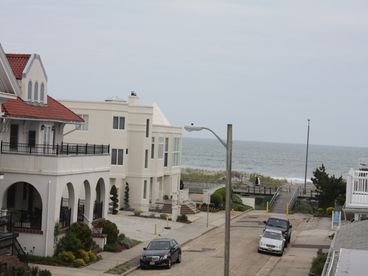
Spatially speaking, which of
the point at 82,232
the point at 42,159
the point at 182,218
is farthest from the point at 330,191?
the point at 42,159

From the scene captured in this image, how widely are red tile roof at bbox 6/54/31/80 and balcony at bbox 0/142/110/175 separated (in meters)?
3.30

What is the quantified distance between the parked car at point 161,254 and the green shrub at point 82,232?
268 centimetres

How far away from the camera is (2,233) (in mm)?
32719

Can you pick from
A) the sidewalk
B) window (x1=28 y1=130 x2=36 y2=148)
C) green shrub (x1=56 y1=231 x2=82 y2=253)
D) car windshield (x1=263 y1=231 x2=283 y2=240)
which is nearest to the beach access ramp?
the sidewalk

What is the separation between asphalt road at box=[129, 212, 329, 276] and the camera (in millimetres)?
35625

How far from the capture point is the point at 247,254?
41.1 m

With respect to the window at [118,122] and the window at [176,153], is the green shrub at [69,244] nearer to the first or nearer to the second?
the window at [118,122]

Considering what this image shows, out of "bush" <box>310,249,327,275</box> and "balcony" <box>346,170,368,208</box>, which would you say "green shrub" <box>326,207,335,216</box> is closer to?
"bush" <box>310,249,327,275</box>

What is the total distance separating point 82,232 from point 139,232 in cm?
1031

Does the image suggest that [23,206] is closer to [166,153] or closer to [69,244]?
[69,244]

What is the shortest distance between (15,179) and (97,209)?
783 centimetres

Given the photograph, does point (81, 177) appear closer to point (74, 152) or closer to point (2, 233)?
point (74, 152)

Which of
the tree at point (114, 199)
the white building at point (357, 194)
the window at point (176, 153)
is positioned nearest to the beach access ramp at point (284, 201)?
the window at point (176, 153)

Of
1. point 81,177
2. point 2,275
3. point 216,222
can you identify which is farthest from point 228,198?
point 216,222
